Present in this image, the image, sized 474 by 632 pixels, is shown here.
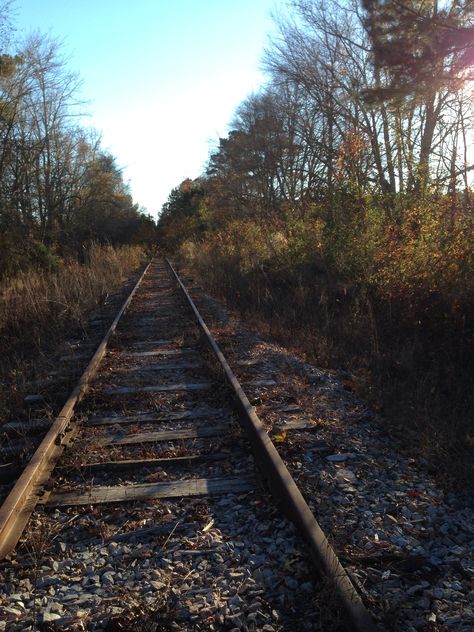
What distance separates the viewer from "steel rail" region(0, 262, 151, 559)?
9.79 feet

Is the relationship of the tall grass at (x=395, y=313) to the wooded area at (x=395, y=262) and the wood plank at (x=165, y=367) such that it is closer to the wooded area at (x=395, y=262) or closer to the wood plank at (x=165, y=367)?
the wooded area at (x=395, y=262)

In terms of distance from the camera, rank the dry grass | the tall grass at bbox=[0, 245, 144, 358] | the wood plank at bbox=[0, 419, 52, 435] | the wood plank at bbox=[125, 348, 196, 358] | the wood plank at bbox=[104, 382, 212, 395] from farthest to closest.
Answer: the tall grass at bbox=[0, 245, 144, 358] < the wood plank at bbox=[125, 348, 196, 358] < the dry grass < the wood plank at bbox=[104, 382, 212, 395] < the wood plank at bbox=[0, 419, 52, 435]

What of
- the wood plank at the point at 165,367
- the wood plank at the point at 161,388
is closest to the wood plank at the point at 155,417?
the wood plank at the point at 161,388

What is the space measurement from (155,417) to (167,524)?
1841 mm

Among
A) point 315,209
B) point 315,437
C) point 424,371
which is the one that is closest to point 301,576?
point 315,437

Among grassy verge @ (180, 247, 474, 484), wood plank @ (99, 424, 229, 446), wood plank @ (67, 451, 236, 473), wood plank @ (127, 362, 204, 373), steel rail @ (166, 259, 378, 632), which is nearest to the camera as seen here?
steel rail @ (166, 259, 378, 632)

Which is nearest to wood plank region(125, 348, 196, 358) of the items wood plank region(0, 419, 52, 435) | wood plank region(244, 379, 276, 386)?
wood plank region(244, 379, 276, 386)

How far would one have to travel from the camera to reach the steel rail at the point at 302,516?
224 cm

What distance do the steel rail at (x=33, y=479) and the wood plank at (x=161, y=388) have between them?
0.47 m

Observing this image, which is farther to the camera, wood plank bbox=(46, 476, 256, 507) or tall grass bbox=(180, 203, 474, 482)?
tall grass bbox=(180, 203, 474, 482)

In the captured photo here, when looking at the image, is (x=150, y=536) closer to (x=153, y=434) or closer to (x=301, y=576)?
(x=301, y=576)

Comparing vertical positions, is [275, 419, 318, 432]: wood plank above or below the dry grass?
below

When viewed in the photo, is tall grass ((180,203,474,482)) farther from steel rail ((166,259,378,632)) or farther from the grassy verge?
steel rail ((166,259,378,632))

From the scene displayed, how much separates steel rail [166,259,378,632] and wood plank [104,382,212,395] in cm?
99
